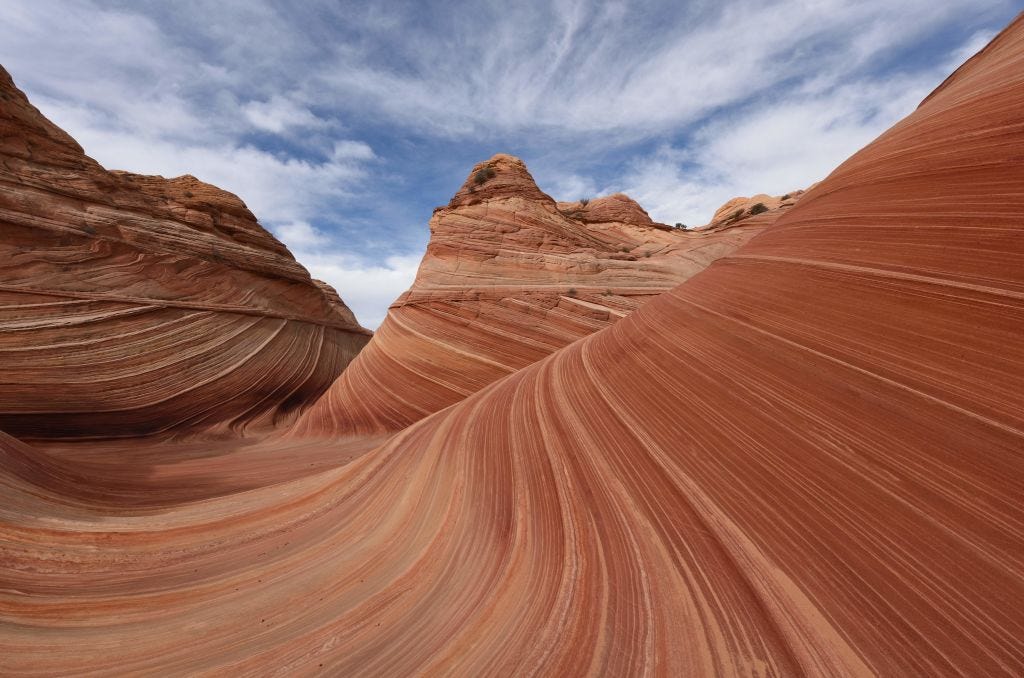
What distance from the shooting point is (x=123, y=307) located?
6.49 metres

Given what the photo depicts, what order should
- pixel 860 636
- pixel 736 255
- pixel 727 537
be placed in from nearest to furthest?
pixel 860 636 → pixel 727 537 → pixel 736 255

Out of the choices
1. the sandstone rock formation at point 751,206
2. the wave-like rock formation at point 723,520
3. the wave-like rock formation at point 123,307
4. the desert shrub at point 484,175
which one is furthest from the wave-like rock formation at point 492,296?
the wave-like rock formation at point 723,520

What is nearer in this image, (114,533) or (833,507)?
(833,507)

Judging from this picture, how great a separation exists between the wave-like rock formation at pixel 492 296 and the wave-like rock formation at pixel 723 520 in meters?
3.28

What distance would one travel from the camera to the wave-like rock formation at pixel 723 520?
3.50 ft

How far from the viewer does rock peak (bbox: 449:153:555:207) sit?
7.81 meters

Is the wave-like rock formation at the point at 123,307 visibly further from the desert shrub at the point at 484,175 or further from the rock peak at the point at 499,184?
the desert shrub at the point at 484,175

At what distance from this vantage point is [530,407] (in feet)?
9.47

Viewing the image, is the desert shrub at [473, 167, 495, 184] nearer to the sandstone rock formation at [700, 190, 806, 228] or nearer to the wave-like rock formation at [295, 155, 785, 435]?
the wave-like rock formation at [295, 155, 785, 435]

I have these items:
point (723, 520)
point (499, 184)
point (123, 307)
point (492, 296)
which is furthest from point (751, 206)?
point (123, 307)

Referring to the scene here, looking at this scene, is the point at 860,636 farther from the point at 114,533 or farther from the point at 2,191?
the point at 2,191

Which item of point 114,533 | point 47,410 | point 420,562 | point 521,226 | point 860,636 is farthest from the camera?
point 521,226

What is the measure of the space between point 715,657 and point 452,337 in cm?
529

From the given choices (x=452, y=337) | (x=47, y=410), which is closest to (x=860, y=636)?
(x=452, y=337)
